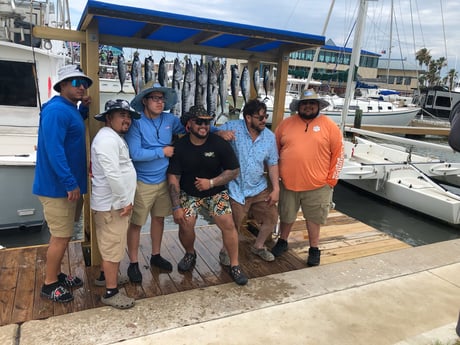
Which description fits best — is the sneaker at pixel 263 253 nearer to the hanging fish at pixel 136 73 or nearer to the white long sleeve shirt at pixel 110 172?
the white long sleeve shirt at pixel 110 172

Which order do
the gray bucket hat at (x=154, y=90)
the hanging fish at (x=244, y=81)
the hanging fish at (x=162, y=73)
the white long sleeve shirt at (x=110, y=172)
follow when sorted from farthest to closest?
the hanging fish at (x=244, y=81) < the hanging fish at (x=162, y=73) < the gray bucket hat at (x=154, y=90) < the white long sleeve shirt at (x=110, y=172)

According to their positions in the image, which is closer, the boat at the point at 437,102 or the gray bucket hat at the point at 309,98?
the gray bucket hat at the point at 309,98

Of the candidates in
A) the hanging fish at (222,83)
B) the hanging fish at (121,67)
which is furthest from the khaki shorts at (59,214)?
the hanging fish at (222,83)

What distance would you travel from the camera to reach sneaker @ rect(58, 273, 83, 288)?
3096 millimetres

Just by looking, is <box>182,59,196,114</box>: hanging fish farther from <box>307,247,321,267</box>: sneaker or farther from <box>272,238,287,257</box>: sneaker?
<box>307,247,321,267</box>: sneaker

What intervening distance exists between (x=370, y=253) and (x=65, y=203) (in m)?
3.27

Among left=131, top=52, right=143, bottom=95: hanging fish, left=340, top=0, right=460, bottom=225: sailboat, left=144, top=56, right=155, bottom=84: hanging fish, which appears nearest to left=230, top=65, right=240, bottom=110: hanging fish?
left=144, top=56, right=155, bottom=84: hanging fish

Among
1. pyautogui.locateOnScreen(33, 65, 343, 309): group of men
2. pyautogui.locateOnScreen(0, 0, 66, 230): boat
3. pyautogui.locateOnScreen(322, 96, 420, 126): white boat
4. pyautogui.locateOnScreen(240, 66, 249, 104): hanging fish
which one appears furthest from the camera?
pyautogui.locateOnScreen(322, 96, 420, 126): white boat

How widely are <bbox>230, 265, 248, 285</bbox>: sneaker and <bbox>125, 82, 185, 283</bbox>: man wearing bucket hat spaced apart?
79 centimetres

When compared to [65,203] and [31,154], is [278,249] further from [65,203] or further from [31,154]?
[31,154]

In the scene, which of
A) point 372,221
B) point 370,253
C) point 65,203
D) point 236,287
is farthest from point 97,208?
point 372,221

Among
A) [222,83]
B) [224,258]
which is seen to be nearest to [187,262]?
[224,258]

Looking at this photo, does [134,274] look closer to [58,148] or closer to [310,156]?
[58,148]

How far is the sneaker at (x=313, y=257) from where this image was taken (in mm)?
3796
